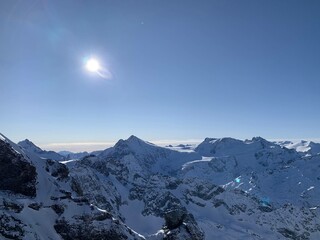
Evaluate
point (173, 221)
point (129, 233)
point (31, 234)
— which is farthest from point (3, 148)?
point (173, 221)

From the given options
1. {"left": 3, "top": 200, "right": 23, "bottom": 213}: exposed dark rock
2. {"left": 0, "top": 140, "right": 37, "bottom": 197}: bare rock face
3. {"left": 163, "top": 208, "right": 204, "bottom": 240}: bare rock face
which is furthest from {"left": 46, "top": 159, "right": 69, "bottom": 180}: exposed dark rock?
{"left": 163, "top": 208, "right": 204, "bottom": 240}: bare rock face

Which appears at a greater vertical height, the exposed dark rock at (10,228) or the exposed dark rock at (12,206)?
the exposed dark rock at (12,206)

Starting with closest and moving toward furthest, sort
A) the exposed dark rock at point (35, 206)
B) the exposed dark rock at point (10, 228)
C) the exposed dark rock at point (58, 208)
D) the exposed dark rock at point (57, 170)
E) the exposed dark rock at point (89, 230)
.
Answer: the exposed dark rock at point (10, 228) < the exposed dark rock at point (89, 230) < the exposed dark rock at point (35, 206) < the exposed dark rock at point (58, 208) < the exposed dark rock at point (57, 170)

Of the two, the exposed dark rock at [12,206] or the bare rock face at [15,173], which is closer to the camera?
the exposed dark rock at [12,206]

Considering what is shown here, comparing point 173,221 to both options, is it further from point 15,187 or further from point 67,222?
point 15,187

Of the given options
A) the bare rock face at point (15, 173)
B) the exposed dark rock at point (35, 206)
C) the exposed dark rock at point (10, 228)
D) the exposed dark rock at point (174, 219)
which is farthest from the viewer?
the exposed dark rock at point (174, 219)

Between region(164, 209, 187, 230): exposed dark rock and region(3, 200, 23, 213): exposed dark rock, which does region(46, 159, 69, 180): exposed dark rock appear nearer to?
region(3, 200, 23, 213): exposed dark rock

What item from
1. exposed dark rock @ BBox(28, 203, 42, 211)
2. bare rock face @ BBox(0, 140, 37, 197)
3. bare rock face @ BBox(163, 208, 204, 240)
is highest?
bare rock face @ BBox(0, 140, 37, 197)

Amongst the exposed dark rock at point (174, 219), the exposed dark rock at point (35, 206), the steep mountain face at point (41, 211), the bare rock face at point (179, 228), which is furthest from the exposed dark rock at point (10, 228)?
the exposed dark rock at point (174, 219)

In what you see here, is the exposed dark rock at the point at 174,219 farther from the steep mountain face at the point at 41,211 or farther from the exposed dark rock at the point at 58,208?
the exposed dark rock at the point at 58,208
